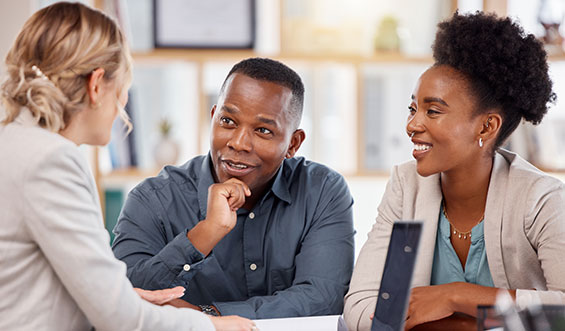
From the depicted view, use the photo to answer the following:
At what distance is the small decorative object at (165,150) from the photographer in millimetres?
2977

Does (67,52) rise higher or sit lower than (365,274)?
higher

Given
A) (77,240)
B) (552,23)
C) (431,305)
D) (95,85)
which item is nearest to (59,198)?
(77,240)

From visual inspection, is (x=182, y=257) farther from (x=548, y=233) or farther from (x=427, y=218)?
(x=548, y=233)

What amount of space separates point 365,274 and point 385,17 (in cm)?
180

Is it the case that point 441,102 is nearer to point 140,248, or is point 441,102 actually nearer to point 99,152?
point 140,248

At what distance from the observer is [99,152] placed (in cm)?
295

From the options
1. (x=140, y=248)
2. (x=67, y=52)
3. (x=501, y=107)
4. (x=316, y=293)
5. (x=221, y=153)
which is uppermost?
(x=67, y=52)

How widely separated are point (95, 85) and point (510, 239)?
105 centimetres

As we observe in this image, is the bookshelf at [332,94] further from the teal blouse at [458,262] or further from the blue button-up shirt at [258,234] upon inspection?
the teal blouse at [458,262]

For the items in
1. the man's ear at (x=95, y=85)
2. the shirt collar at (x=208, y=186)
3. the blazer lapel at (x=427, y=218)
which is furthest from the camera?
the shirt collar at (x=208, y=186)

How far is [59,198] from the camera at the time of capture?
98cm

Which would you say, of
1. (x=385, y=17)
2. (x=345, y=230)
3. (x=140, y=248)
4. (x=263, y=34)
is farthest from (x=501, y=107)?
(x=263, y=34)

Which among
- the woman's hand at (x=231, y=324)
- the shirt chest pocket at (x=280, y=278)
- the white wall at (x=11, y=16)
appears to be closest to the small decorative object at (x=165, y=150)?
the white wall at (x=11, y=16)

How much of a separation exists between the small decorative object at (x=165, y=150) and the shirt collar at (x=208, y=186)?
1.15 metres
